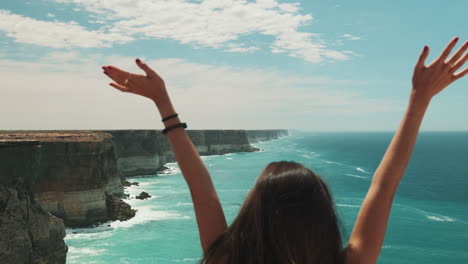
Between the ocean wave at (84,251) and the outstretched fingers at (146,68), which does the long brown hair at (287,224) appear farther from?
the ocean wave at (84,251)

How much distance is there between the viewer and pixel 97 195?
108ft

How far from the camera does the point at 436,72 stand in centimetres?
219

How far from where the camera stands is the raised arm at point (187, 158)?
7.18 ft

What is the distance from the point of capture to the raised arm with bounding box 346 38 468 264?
2020 millimetres

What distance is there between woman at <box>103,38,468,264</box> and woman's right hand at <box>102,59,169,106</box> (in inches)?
0.7

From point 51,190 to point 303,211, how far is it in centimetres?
3221

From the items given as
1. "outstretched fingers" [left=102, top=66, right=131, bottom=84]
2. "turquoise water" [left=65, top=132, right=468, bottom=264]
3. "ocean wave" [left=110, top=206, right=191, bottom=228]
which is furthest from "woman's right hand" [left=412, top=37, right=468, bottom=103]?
"ocean wave" [left=110, top=206, right=191, bottom=228]

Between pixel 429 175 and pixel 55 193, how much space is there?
219 ft

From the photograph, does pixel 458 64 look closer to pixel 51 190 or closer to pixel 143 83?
pixel 143 83

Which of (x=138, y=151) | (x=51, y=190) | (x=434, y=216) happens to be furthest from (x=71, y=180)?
(x=138, y=151)

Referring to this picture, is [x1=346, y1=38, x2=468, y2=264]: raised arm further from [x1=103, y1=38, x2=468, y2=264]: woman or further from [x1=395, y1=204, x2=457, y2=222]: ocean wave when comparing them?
[x1=395, y1=204, x2=457, y2=222]: ocean wave

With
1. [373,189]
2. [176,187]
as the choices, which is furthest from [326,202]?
[176,187]

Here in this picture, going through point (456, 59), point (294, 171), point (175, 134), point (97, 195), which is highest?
point (456, 59)

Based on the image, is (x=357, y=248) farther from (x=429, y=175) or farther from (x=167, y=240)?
(x=429, y=175)
